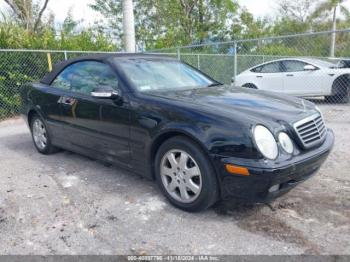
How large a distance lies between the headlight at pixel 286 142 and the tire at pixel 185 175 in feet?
2.11

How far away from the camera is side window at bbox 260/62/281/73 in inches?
407

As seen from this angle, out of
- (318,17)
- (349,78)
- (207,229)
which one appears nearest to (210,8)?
(318,17)

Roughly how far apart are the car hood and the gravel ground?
0.90m

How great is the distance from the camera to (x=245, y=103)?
347cm

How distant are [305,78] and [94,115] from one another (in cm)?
725

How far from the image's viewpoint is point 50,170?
15.7 ft

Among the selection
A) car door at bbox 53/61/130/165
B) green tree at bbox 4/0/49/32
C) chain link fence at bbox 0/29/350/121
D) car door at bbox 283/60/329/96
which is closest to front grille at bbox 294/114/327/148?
car door at bbox 53/61/130/165

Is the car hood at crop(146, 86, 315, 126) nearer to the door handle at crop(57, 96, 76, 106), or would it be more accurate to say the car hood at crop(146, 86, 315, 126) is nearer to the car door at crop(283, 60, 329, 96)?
the door handle at crop(57, 96, 76, 106)

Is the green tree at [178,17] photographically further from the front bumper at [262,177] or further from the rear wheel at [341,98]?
the front bumper at [262,177]

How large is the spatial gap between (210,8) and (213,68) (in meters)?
12.2

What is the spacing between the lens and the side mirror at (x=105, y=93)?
147 inches

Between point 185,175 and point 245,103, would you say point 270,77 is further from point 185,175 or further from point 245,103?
point 185,175

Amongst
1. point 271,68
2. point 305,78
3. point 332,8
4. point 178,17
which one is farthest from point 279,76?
point 332,8

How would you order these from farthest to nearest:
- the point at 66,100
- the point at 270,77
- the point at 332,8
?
the point at 332,8, the point at 270,77, the point at 66,100
